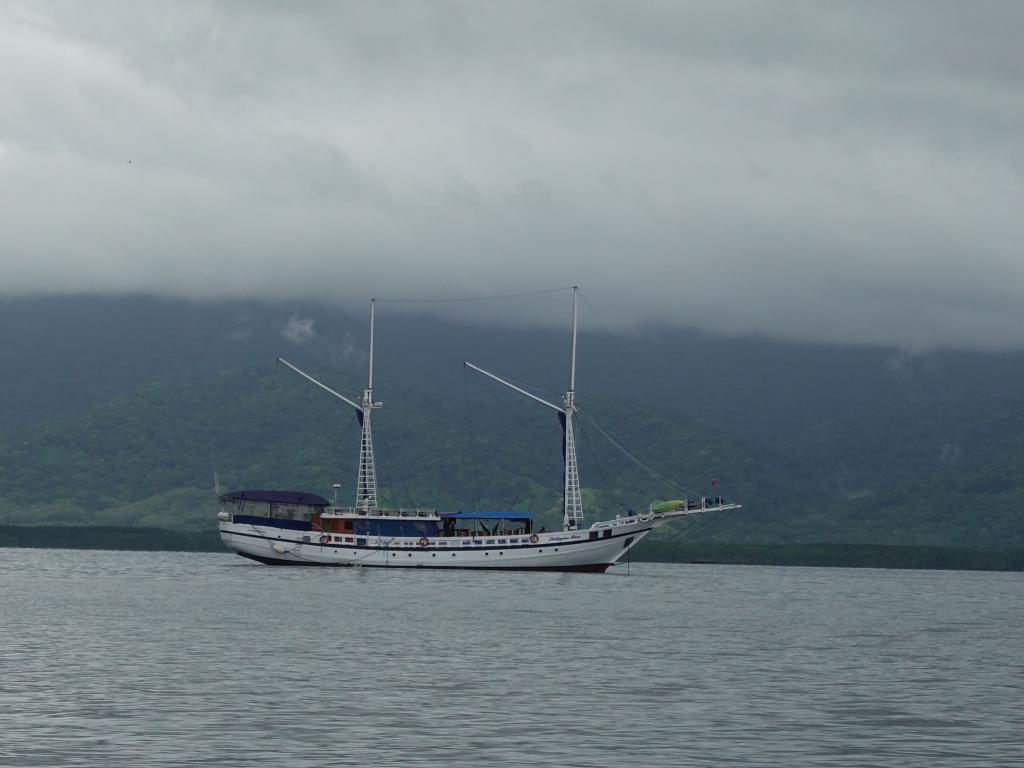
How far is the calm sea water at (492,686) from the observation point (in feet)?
189

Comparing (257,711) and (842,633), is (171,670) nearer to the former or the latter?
(257,711)

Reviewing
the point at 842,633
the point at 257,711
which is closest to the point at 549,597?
the point at 842,633

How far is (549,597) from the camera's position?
522 feet

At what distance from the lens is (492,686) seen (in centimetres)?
7619

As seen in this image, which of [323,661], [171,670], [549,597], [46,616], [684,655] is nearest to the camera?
[171,670]

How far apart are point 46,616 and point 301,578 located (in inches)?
3023

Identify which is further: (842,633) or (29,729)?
(842,633)

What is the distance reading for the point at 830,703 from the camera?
72812 millimetres

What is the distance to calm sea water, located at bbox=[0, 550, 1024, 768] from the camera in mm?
57656

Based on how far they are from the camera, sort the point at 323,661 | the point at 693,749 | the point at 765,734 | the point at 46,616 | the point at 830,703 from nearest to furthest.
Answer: the point at 693,749, the point at 765,734, the point at 830,703, the point at 323,661, the point at 46,616

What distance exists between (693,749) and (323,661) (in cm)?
3241

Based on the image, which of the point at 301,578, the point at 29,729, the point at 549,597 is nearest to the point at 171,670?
the point at 29,729

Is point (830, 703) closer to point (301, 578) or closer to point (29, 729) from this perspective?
point (29, 729)

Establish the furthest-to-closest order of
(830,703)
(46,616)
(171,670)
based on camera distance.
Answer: (46,616) → (171,670) → (830,703)
